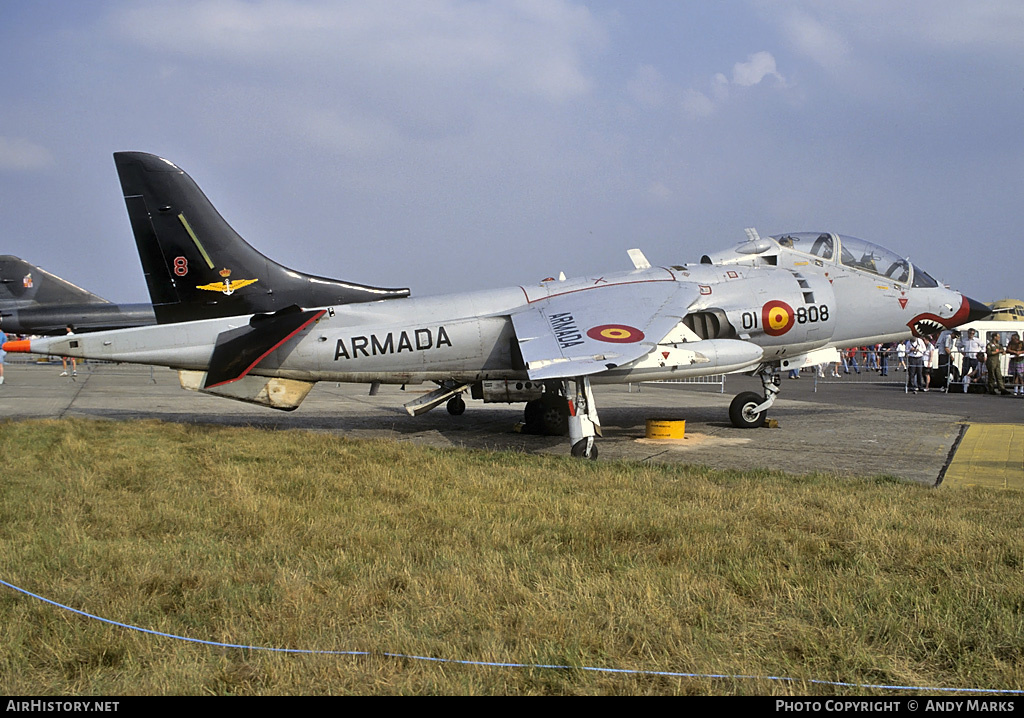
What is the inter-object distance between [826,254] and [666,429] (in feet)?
15.3

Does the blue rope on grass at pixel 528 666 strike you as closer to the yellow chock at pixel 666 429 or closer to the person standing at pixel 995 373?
the yellow chock at pixel 666 429

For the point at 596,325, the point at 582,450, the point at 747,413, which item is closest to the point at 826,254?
the point at 747,413

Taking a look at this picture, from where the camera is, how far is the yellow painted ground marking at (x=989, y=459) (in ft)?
28.4

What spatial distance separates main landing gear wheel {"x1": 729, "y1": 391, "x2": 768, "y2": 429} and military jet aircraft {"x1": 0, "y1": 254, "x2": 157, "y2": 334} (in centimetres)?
1956

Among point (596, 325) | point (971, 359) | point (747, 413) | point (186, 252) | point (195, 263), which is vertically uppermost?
point (186, 252)

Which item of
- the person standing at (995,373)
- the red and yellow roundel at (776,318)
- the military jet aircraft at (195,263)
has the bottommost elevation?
the person standing at (995,373)

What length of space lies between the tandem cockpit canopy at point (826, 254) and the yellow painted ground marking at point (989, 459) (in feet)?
10.4

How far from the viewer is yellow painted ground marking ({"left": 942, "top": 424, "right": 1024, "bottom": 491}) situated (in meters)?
8.66

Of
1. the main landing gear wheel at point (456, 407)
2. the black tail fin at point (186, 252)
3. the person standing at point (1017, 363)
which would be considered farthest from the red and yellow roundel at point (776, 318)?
the person standing at point (1017, 363)

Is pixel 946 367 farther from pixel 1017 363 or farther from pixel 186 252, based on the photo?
pixel 186 252

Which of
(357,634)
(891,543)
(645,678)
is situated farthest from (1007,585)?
(357,634)

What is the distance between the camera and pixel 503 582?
460 cm

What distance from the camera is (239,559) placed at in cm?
512
